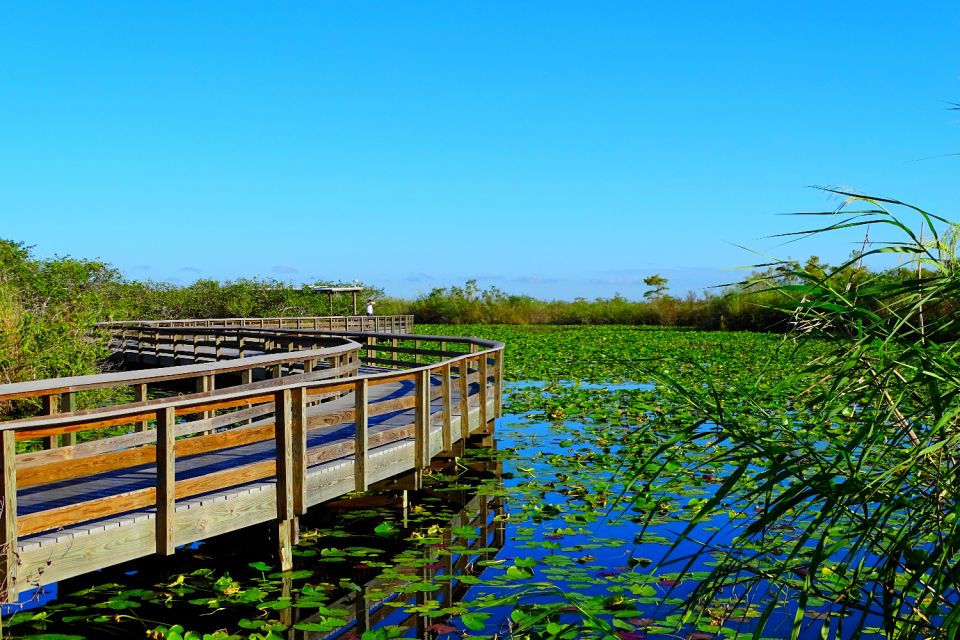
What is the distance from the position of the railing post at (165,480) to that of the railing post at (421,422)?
3248mm

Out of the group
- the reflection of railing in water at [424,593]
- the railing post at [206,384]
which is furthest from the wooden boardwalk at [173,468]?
the railing post at [206,384]

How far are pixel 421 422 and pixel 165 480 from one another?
339 cm

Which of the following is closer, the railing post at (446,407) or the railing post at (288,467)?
the railing post at (288,467)

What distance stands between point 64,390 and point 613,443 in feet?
23.0

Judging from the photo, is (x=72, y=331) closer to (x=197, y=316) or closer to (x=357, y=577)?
(x=357, y=577)

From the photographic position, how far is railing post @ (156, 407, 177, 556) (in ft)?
18.4

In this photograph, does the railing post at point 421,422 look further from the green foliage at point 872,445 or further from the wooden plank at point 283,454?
the green foliage at point 872,445

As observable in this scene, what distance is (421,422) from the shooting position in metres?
8.65

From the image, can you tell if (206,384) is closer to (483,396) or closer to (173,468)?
(483,396)

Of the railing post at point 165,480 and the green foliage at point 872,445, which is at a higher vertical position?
the green foliage at point 872,445

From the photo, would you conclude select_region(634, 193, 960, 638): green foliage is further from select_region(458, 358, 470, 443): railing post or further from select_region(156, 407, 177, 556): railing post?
select_region(458, 358, 470, 443): railing post

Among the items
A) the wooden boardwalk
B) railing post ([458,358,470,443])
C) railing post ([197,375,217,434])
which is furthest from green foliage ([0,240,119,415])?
railing post ([458,358,470,443])

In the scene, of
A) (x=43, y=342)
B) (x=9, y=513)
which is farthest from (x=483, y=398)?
(x=43, y=342)

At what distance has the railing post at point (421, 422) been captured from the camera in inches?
339
